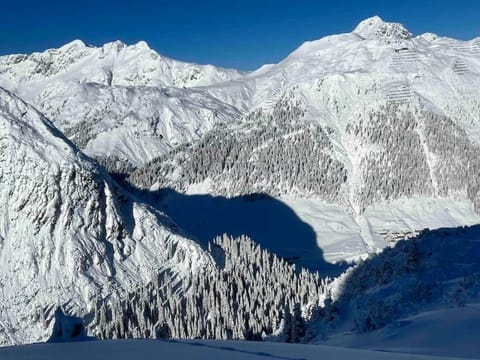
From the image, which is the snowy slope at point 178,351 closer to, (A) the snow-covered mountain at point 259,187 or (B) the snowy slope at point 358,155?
(A) the snow-covered mountain at point 259,187

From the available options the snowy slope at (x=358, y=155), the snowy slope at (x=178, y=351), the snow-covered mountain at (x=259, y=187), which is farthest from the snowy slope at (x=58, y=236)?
the snowy slope at (x=358, y=155)

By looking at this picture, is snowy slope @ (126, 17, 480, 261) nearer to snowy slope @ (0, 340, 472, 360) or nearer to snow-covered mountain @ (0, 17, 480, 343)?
snow-covered mountain @ (0, 17, 480, 343)

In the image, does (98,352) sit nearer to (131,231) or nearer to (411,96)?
(131,231)

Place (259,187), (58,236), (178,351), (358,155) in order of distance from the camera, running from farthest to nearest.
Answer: (358,155) < (259,187) < (58,236) < (178,351)

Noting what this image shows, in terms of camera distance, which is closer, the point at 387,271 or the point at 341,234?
the point at 387,271

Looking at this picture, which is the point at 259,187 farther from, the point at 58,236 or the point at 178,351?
the point at 178,351

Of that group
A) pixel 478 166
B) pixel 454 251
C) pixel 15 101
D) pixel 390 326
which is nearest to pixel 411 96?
pixel 478 166

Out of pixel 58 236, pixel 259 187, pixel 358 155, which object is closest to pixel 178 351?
pixel 58 236
